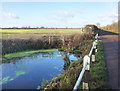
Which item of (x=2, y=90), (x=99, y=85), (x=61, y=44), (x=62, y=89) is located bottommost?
(x=2, y=90)

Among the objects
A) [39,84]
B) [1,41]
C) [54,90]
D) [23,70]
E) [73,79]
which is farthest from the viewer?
[1,41]

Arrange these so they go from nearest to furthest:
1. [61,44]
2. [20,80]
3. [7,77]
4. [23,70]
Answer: [20,80] < [7,77] < [23,70] < [61,44]

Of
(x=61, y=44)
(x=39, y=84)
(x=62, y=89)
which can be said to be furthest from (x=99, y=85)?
(x=61, y=44)

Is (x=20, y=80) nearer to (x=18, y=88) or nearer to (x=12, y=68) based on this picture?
(x=18, y=88)

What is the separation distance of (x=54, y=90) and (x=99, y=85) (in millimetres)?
1418

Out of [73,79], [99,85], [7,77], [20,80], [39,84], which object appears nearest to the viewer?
[99,85]

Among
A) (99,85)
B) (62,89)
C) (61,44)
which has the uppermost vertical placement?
(61,44)

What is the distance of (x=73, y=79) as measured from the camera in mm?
3438

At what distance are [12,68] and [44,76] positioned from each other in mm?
2127

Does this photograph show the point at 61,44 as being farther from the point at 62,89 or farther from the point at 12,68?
the point at 62,89

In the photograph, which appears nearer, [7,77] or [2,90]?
[2,90]

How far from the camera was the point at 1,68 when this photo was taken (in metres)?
5.42

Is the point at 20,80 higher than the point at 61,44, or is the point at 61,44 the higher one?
the point at 61,44

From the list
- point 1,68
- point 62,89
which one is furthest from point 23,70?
point 62,89
